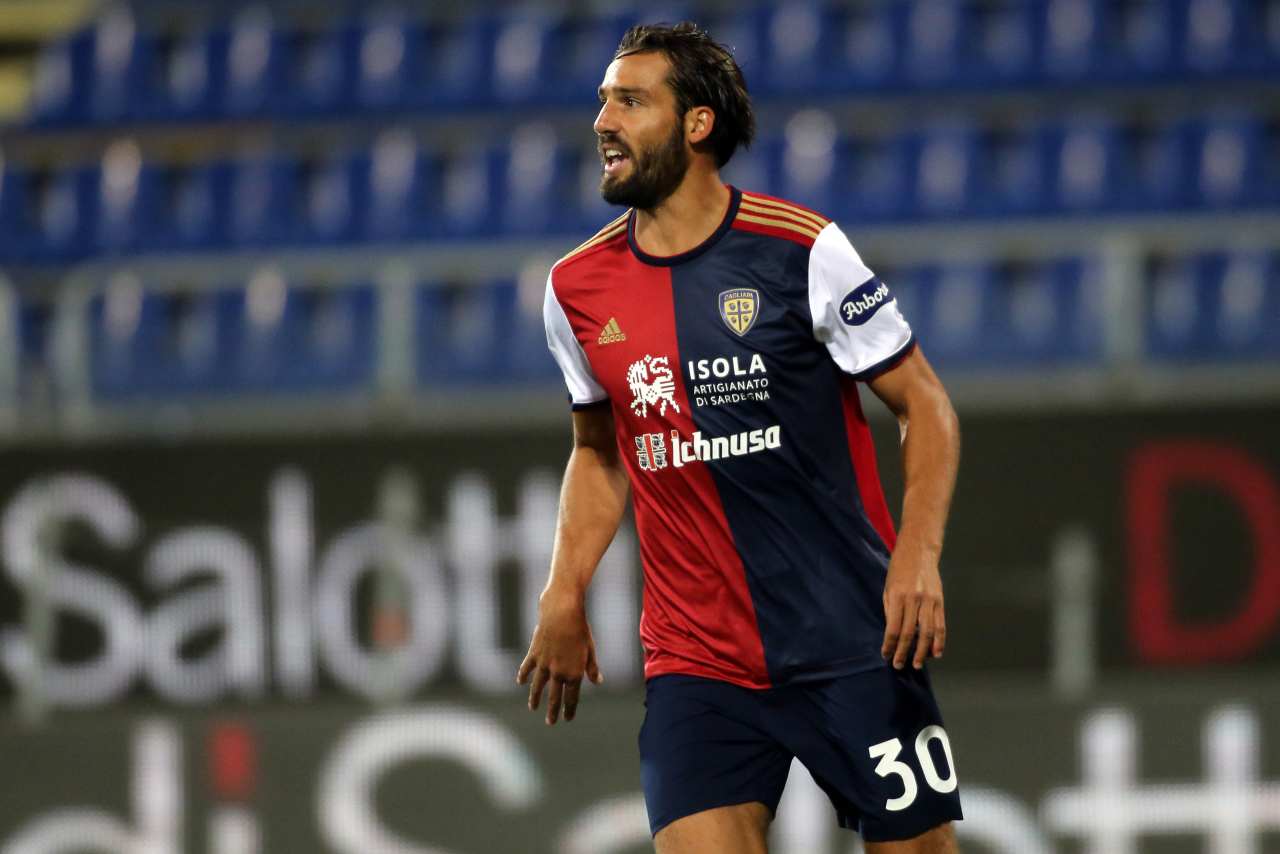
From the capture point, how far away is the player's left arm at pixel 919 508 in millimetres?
3672

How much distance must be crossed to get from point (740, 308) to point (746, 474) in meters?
0.34

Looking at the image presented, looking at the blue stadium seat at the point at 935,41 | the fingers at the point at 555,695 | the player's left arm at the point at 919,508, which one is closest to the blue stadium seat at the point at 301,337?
the fingers at the point at 555,695

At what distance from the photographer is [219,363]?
8.45 m

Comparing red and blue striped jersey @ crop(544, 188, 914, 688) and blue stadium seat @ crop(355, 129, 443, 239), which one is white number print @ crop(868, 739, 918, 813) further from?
blue stadium seat @ crop(355, 129, 443, 239)

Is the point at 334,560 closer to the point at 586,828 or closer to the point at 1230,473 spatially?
the point at 586,828

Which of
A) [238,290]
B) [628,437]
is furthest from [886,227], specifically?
[628,437]

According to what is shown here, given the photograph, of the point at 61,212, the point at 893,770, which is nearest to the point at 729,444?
the point at 893,770

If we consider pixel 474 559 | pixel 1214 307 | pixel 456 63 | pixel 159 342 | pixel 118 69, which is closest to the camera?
pixel 474 559

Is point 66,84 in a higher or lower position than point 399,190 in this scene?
higher

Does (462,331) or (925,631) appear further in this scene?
(462,331)

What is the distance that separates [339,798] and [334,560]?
93cm

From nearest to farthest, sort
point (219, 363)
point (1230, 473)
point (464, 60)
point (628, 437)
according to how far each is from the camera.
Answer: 1. point (628, 437)
2. point (1230, 473)
3. point (219, 363)
4. point (464, 60)

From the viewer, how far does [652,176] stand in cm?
386

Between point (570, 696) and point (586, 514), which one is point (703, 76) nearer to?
point (586, 514)
